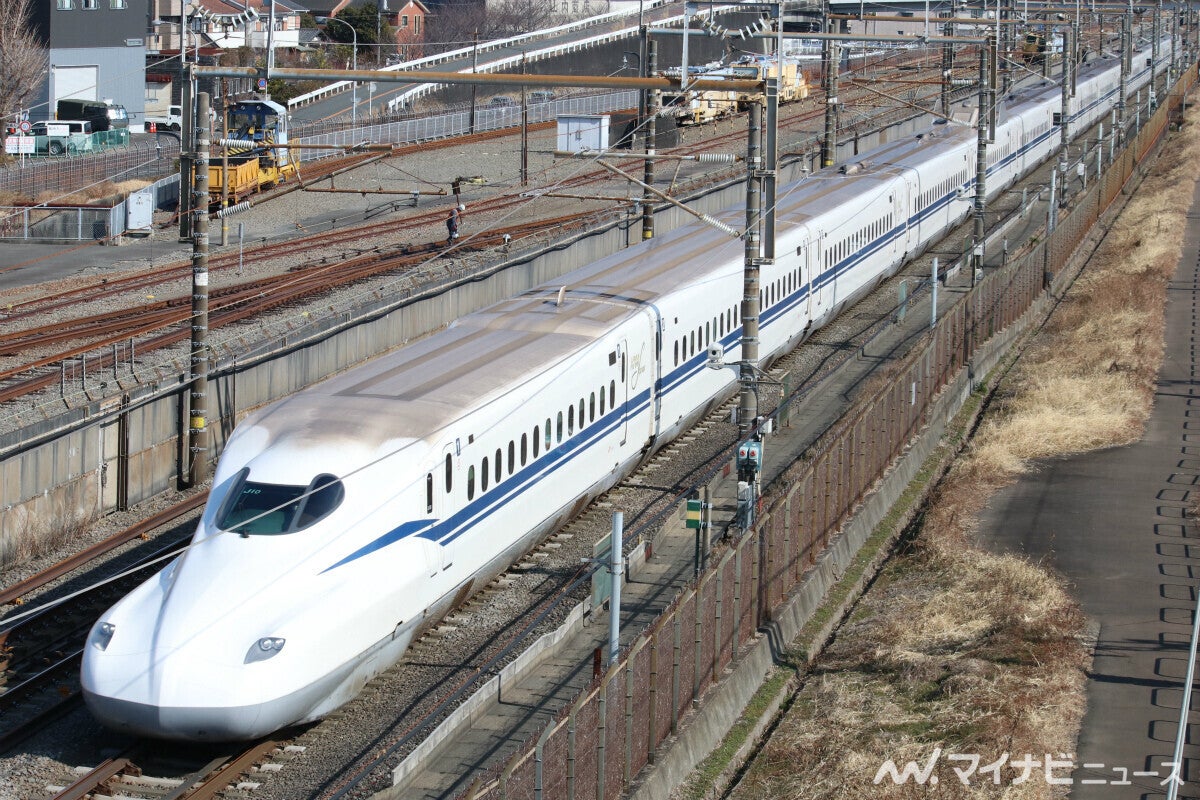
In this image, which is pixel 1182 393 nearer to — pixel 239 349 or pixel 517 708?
pixel 239 349

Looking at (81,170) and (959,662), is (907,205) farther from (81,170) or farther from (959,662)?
(81,170)

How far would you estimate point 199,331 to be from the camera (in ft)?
86.1

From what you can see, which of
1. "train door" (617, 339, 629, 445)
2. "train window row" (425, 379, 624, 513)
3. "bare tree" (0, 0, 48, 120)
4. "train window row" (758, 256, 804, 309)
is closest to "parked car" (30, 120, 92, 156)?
"bare tree" (0, 0, 48, 120)

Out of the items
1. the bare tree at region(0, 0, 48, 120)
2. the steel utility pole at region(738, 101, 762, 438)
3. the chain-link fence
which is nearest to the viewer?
the steel utility pole at region(738, 101, 762, 438)

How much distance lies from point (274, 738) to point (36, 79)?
2747 inches

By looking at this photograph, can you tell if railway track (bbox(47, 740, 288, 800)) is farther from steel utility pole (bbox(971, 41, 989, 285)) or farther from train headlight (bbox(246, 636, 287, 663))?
steel utility pole (bbox(971, 41, 989, 285))

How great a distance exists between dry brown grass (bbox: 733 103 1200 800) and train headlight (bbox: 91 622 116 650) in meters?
6.45

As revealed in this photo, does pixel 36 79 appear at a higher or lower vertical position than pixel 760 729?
higher

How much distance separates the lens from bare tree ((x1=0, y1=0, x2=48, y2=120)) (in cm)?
7556

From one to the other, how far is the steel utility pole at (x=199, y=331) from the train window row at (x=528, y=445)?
730 centimetres

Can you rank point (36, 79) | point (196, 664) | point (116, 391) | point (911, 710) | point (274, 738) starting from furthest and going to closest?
point (36, 79), point (116, 391), point (911, 710), point (274, 738), point (196, 664)

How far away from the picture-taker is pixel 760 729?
17734 mm

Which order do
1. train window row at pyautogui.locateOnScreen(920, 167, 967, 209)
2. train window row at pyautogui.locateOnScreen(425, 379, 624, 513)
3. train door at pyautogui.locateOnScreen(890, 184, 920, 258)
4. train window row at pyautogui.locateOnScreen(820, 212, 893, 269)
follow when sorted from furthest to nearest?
train window row at pyautogui.locateOnScreen(920, 167, 967, 209) < train door at pyautogui.locateOnScreen(890, 184, 920, 258) < train window row at pyautogui.locateOnScreen(820, 212, 893, 269) < train window row at pyautogui.locateOnScreen(425, 379, 624, 513)

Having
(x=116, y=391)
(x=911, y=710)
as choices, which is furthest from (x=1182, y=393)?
(x=116, y=391)
